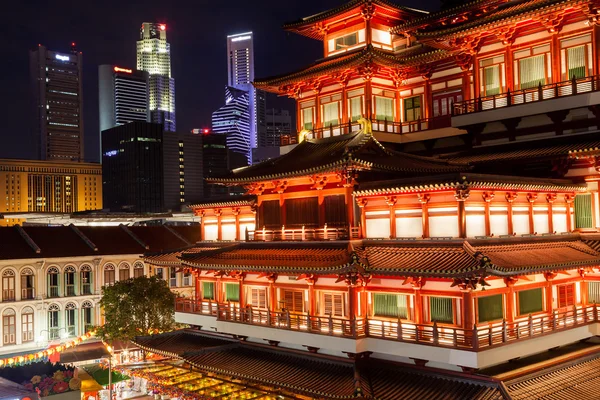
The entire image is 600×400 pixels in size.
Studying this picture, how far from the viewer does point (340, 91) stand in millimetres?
33156

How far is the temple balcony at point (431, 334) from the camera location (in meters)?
21.6

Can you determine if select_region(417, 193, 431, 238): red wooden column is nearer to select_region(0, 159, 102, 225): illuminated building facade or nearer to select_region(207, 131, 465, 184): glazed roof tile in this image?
select_region(207, 131, 465, 184): glazed roof tile

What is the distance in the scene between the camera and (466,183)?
22.3 m

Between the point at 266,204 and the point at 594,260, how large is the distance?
1580cm

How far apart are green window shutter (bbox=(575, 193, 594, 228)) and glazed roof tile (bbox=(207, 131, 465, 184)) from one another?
5.62m

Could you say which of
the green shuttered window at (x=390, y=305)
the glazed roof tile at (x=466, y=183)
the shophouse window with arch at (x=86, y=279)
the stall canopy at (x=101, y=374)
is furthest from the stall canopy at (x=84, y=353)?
the glazed roof tile at (x=466, y=183)

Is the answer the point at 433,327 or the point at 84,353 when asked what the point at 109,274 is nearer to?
the point at 84,353

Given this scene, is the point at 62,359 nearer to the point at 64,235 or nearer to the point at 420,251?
the point at 64,235

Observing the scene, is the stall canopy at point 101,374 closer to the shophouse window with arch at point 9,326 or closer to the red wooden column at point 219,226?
the shophouse window with arch at point 9,326

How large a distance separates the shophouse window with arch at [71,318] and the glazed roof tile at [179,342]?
21.4 meters

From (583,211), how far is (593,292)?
3.74 metres

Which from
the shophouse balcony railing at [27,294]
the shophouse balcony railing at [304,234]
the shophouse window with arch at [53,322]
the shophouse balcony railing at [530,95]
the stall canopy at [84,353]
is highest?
the shophouse balcony railing at [530,95]

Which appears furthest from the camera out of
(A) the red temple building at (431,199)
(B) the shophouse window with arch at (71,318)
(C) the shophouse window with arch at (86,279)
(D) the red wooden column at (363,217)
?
(C) the shophouse window with arch at (86,279)

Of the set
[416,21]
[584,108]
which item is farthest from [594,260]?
[416,21]
